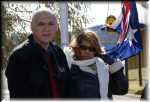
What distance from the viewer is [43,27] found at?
2504 millimetres

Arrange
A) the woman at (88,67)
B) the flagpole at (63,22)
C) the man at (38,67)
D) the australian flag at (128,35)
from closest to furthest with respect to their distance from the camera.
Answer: the man at (38,67)
the woman at (88,67)
the flagpole at (63,22)
the australian flag at (128,35)

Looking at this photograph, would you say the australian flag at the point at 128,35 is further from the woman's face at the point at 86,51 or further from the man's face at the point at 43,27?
the man's face at the point at 43,27

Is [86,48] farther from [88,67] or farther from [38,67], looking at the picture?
[38,67]

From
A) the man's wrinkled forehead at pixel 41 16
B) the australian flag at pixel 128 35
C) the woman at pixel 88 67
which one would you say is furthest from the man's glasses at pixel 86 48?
the australian flag at pixel 128 35

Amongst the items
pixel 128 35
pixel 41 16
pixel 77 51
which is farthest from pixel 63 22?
pixel 41 16

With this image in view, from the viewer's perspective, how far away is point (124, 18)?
17.8 feet

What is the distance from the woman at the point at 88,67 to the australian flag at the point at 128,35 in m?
1.91

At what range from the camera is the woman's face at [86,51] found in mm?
2787

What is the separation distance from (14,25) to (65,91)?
8.66ft

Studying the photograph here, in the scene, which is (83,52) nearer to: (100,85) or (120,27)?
(100,85)

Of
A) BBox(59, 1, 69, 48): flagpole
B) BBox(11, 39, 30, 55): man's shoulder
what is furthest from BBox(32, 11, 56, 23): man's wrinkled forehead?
BBox(59, 1, 69, 48): flagpole

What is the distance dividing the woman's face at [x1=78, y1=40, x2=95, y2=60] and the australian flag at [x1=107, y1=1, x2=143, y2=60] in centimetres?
192

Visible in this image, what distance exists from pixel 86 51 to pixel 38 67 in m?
0.43

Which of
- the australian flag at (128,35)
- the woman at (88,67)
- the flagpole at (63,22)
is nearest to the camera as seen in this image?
the woman at (88,67)
